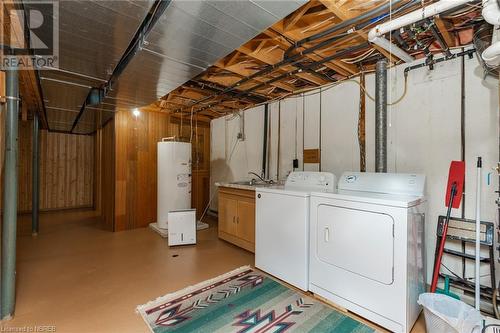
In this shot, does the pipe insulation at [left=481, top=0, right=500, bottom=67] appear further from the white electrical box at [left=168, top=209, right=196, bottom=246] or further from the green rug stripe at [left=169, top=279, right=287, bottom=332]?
the white electrical box at [left=168, top=209, right=196, bottom=246]

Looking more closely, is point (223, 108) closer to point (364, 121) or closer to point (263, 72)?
point (263, 72)

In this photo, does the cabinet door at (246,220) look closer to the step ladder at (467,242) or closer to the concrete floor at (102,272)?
the concrete floor at (102,272)

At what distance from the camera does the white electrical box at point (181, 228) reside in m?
3.79

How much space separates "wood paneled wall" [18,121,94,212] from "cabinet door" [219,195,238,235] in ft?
18.2

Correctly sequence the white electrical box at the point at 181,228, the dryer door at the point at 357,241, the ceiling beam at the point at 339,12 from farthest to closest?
the white electrical box at the point at 181,228 < the dryer door at the point at 357,241 < the ceiling beam at the point at 339,12

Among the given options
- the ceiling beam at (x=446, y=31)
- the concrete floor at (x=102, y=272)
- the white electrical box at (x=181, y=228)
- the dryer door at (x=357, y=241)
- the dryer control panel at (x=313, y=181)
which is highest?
the ceiling beam at (x=446, y=31)

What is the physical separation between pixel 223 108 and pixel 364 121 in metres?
2.96

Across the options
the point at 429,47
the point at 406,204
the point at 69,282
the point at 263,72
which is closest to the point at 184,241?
the point at 69,282

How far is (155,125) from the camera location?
516 centimetres

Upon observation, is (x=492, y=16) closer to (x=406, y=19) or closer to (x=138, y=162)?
(x=406, y=19)

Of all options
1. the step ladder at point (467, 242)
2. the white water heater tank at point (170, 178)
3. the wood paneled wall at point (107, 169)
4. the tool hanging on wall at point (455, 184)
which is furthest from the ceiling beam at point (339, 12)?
the wood paneled wall at point (107, 169)

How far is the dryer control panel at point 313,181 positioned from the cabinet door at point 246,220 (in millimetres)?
739

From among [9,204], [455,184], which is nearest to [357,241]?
[455,184]

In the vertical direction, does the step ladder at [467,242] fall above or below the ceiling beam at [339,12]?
below
